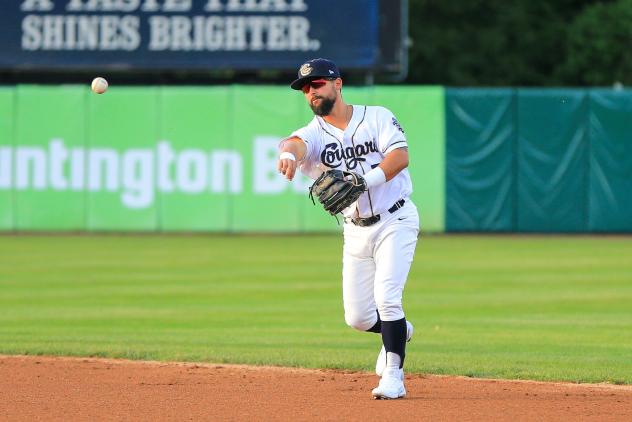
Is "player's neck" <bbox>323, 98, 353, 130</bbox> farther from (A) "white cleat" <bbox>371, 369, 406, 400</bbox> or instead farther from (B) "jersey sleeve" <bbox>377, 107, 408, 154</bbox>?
(A) "white cleat" <bbox>371, 369, 406, 400</bbox>

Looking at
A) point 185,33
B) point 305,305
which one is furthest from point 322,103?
point 185,33

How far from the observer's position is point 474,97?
21.2 m

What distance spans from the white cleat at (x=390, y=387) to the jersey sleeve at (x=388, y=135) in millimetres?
1197

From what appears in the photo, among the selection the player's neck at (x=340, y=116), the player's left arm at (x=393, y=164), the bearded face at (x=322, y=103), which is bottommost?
the player's left arm at (x=393, y=164)

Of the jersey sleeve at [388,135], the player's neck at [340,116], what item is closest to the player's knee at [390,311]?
the jersey sleeve at [388,135]

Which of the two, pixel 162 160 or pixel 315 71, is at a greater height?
pixel 315 71

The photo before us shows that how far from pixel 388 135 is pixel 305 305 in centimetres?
559

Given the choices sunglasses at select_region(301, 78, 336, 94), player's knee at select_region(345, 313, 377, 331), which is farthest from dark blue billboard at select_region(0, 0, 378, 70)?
sunglasses at select_region(301, 78, 336, 94)

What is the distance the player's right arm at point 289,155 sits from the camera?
22.1ft

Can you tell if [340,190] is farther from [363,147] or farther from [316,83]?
[316,83]

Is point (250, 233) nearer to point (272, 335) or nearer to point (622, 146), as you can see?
point (622, 146)

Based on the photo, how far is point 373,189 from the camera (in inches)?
275

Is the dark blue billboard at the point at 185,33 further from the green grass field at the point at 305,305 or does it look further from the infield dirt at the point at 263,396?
the infield dirt at the point at 263,396

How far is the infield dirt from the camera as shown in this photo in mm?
6598
